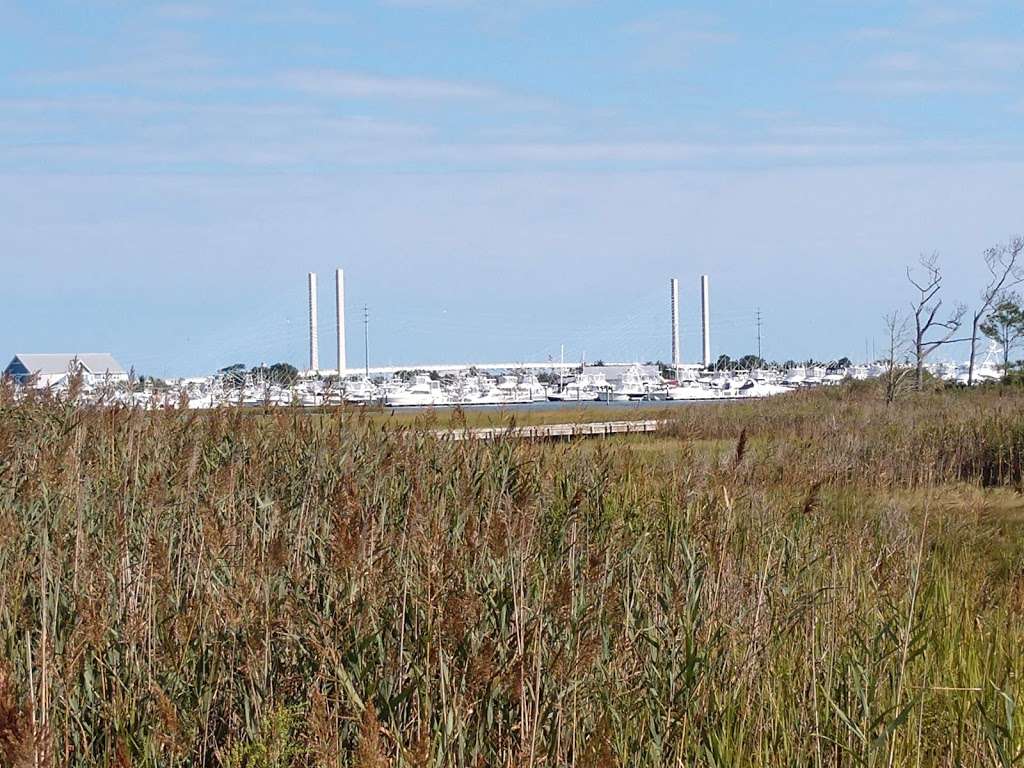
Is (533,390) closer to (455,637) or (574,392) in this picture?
(574,392)

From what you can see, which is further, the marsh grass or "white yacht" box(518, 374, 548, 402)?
"white yacht" box(518, 374, 548, 402)

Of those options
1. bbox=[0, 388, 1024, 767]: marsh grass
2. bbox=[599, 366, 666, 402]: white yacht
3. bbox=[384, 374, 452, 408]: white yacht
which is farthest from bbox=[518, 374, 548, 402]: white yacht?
bbox=[0, 388, 1024, 767]: marsh grass

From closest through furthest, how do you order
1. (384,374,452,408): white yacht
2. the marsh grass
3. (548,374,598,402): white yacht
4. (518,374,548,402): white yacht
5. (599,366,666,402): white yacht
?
the marsh grass
(384,374,452,408): white yacht
(599,366,666,402): white yacht
(548,374,598,402): white yacht
(518,374,548,402): white yacht

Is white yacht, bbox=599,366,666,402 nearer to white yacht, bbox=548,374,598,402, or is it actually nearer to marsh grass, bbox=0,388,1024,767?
white yacht, bbox=548,374,598,402

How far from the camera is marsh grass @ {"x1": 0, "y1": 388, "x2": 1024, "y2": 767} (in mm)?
3027

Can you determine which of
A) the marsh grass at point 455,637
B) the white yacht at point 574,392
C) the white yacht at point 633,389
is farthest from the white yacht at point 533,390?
the marsh grass at point 455,637

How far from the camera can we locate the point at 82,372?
786 centimetres

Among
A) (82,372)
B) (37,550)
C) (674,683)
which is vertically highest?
(82,372)

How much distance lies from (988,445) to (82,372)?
10.4 m

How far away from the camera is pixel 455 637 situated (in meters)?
2.97

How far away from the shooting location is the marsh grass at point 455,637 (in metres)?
3.03

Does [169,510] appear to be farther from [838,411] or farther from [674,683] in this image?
[838,411]

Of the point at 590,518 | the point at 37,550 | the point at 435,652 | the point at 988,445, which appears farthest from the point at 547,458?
the point at 988,445

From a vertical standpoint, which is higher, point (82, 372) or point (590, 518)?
point (82, 372)
